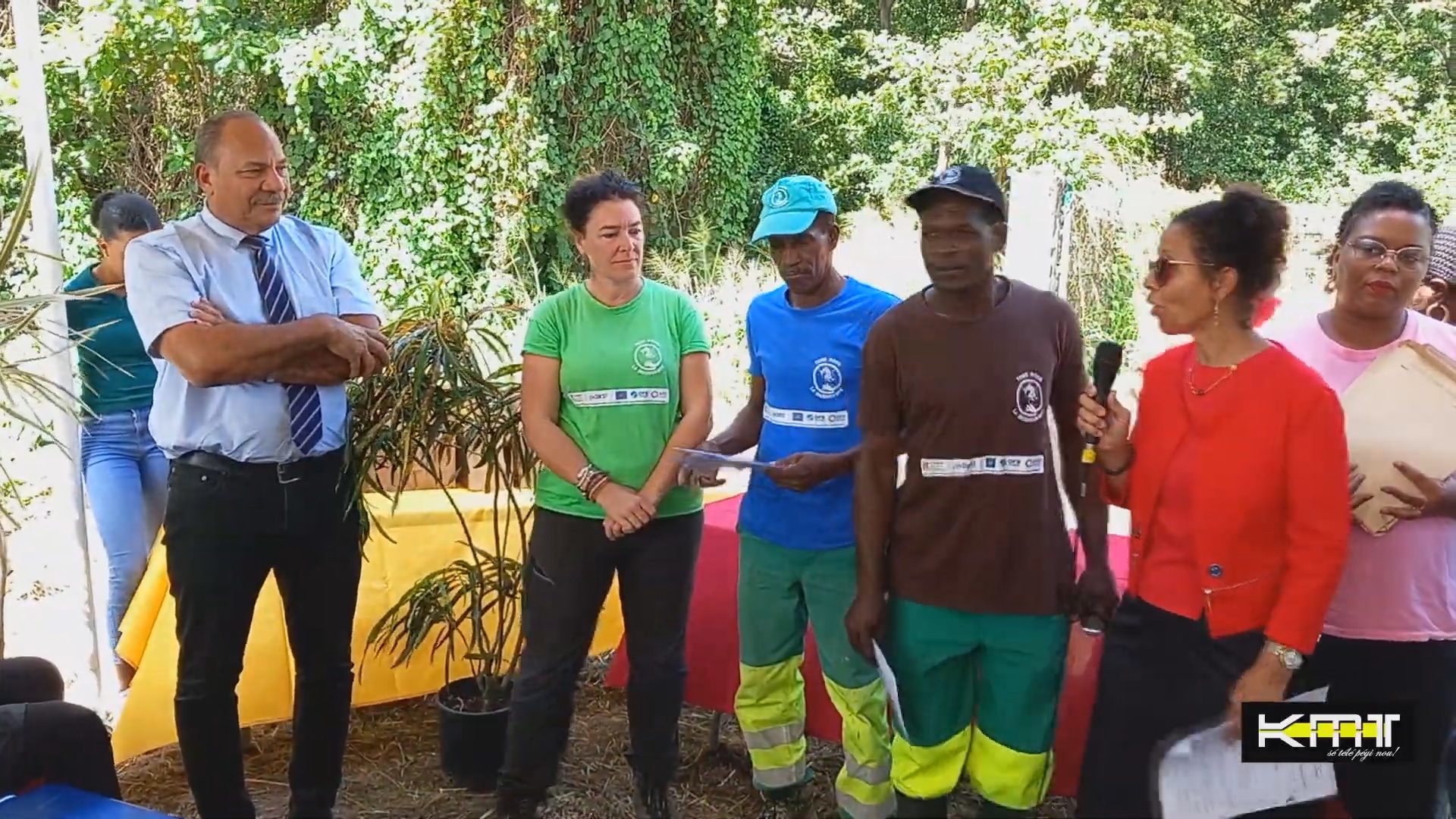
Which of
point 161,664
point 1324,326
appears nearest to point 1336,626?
point 1324,326

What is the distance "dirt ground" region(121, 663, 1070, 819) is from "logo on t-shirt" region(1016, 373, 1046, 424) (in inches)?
53.7

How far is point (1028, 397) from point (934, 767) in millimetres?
815

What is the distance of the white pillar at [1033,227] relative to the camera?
26.2ft

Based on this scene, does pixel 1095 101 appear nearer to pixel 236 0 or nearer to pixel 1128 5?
pixel 1128 5

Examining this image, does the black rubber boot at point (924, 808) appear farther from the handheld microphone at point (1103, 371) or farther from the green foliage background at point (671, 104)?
the green foliage background at point (671, 104)

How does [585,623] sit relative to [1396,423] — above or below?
below

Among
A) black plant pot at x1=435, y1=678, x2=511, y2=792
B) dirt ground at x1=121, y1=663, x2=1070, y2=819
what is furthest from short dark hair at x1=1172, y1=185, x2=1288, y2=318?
black plant pot at x1=435, y1=678, x2=511, y2=792

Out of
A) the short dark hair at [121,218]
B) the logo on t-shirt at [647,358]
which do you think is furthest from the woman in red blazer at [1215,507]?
the short dark hair at [121,218]

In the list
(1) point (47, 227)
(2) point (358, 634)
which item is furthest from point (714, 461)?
(1) point (47, 227)

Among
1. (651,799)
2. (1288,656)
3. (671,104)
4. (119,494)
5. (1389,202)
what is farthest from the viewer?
(671,104)

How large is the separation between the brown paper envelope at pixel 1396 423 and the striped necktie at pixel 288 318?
225 cm

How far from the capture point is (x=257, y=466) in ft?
8.54

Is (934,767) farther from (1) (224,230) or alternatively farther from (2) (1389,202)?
(1) (224,230)

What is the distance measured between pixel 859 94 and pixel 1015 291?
13.5m
